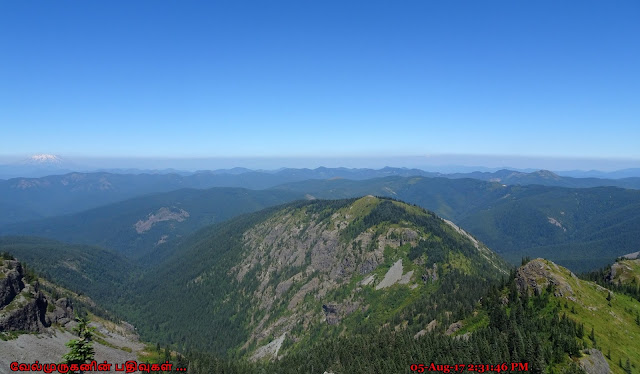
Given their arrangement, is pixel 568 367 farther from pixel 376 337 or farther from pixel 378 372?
pixel 376 337

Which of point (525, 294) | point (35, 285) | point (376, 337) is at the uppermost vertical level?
point (525, 294)

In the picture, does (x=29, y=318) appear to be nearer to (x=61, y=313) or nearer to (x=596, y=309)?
(x=61, y=313)

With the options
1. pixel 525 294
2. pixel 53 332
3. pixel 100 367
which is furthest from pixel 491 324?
pixel 53 332

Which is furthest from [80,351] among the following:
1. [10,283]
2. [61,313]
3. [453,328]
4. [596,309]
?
[61,313]

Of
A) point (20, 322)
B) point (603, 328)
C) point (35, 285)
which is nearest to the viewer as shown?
point (603, 328)

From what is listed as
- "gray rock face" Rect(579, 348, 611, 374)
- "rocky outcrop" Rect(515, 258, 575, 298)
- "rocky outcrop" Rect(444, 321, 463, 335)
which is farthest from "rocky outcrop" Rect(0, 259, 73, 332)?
"rocky outcrop" Rect(515, 258, 575, 298)

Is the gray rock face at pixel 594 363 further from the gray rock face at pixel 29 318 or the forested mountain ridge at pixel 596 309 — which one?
the gray rock face at pixel 29 318

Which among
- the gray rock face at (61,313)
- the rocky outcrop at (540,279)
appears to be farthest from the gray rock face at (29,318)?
the rocky outcrop at (540,279)

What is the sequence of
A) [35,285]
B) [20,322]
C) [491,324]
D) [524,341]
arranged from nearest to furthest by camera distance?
[524,341] < [491,324] < [20,322] < [35,285]
